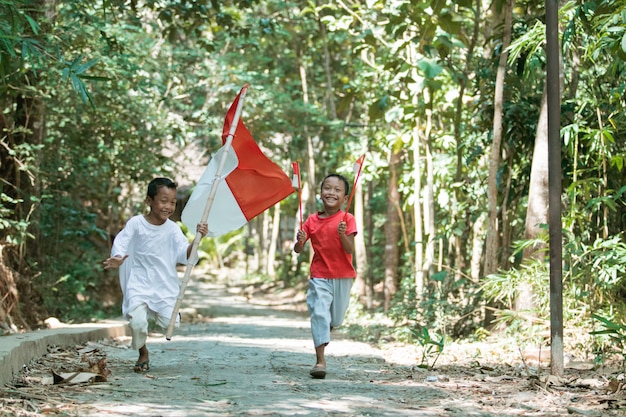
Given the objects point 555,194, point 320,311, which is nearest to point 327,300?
point 320,311

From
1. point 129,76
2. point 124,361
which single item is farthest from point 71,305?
point 124,361

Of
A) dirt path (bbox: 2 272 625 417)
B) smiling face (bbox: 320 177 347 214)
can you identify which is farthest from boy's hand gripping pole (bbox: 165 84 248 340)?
smiling face (bbox: 320 177 347 214)

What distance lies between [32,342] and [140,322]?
1095 millimetres

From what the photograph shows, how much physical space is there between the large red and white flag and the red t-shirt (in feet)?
1.50

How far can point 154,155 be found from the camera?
551 inches

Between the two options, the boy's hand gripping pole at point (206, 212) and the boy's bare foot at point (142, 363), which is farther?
the boy's bare foot at point (142, 363)

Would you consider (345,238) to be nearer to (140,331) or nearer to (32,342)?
(140,331)

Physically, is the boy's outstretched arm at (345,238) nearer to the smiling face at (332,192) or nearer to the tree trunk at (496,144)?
the smiling face at (332,192)

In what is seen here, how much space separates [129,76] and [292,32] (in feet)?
31.6

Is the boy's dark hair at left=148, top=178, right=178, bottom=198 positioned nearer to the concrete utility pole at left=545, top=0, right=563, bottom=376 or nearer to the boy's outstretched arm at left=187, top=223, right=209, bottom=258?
the boy's outstretched arm at left=187, top=223, right=209, bottom=258

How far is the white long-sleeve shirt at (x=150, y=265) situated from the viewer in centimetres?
666

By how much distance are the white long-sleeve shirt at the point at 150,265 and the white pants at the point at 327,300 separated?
1098 mm

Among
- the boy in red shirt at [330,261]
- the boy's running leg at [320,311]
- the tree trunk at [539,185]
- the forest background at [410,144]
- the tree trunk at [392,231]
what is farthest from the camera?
the tree trunk at [392,231]

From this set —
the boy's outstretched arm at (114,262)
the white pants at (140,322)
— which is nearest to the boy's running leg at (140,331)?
the white pants at (140,322)
